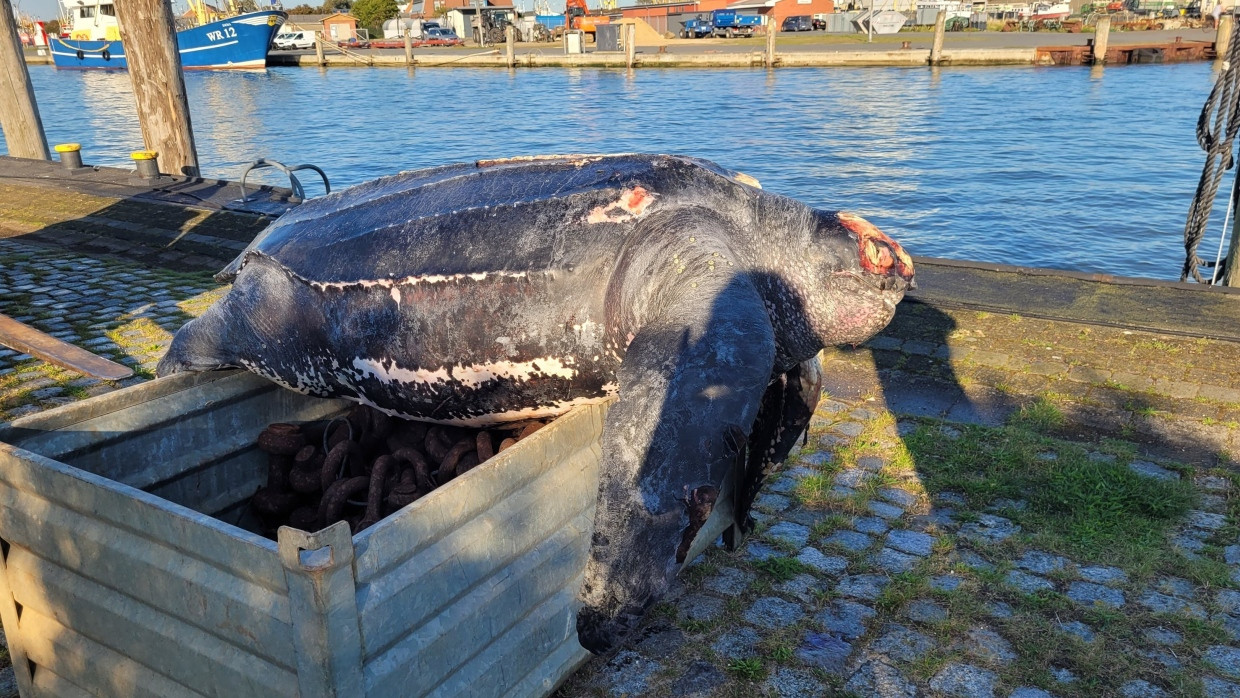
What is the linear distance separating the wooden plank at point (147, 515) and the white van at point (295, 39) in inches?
2111

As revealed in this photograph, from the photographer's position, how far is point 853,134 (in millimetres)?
19359

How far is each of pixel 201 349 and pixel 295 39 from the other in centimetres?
5424

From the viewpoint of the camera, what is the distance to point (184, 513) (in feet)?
5.20

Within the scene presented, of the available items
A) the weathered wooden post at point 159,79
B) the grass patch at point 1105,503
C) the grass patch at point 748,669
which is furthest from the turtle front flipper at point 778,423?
the weathered wooden post at point 159,79

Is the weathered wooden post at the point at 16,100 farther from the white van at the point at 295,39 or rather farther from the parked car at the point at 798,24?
the parked car at the point at 798,24

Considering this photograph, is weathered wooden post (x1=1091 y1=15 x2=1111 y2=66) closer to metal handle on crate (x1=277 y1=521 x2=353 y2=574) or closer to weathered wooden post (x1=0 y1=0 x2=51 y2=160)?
weathered wooden post (x1=0 y1=0 x2=51 y2=160)

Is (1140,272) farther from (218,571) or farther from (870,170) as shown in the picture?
(218,571)

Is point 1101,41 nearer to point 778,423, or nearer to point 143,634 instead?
point 778,423

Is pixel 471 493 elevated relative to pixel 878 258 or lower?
lower

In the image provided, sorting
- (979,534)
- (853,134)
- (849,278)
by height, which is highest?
(849,278)

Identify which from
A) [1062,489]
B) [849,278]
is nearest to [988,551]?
[1062,489]

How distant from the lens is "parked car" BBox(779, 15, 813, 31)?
48.8m

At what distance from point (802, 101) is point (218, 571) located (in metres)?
25.4

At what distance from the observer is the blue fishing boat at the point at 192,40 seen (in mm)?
41188
